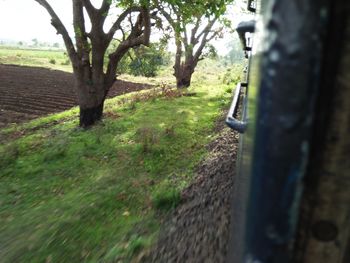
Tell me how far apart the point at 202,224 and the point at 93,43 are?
967 cm

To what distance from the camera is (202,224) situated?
13.5 feet

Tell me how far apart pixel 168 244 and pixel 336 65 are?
392 cm

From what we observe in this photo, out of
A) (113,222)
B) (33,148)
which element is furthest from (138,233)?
(33,148)

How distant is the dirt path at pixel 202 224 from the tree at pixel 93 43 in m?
7.75

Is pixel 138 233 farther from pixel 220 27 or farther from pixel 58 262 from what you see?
pixel 220 27

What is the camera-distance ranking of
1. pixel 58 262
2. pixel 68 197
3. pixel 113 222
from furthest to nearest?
pixel 68 197 → pixel 113 222 → pixel 58 262

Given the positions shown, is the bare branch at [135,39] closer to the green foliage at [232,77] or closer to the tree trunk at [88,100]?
the tree trunk at [88,100]

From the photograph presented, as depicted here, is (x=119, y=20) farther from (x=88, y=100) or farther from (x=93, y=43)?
(x=88, y=100)

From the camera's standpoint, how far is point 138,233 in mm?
4969

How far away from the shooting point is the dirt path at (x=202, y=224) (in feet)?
11.9

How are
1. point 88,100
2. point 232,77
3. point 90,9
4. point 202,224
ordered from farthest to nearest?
point 232,77 < point 88,100 < point 90,9 < point 202,224

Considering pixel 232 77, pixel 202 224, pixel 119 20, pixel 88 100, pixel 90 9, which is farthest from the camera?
pixel 232 77

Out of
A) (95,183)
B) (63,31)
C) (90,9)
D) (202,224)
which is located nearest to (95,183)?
(95,183)

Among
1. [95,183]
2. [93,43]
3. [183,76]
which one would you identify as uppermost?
[93,43]
